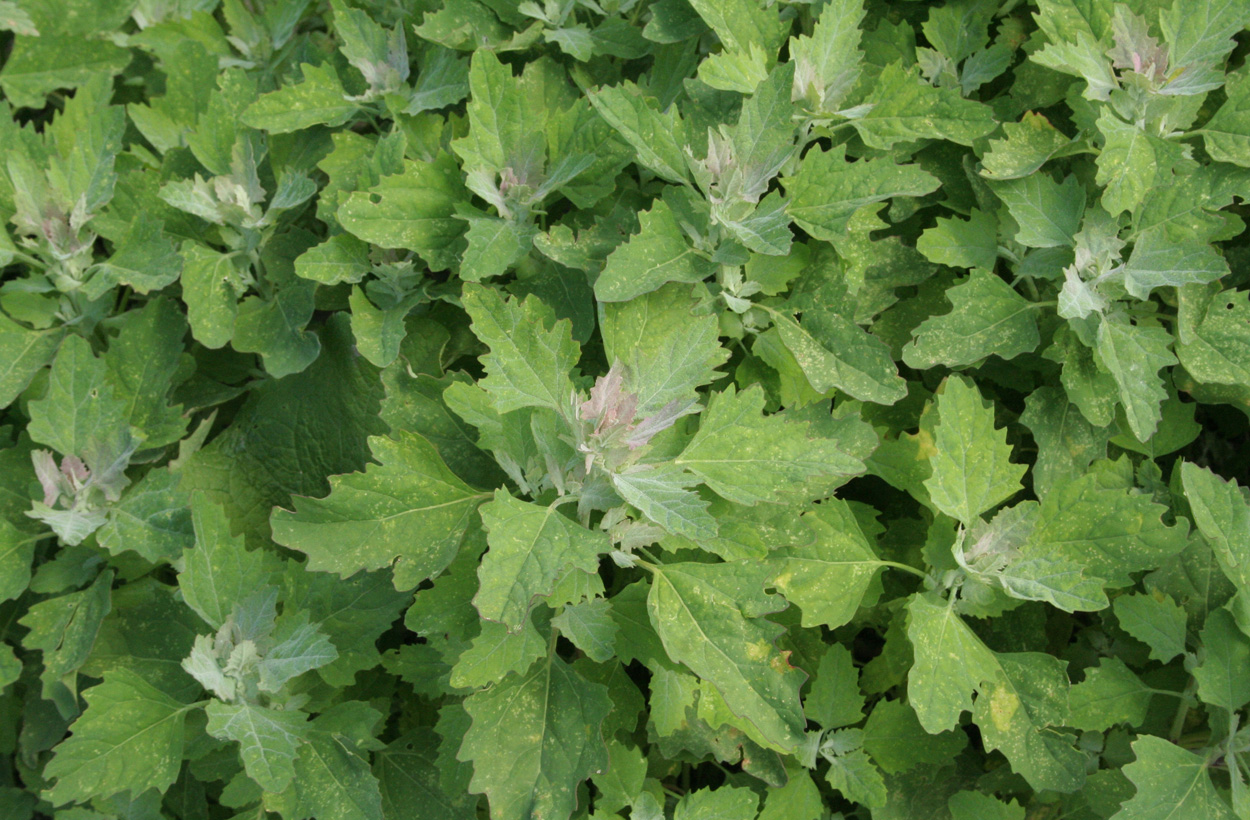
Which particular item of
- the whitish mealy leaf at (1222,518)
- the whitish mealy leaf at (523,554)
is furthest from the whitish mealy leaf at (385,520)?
the whitish mealy leaf at (1222,518)

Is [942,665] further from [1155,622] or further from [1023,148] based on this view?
[1023,148]

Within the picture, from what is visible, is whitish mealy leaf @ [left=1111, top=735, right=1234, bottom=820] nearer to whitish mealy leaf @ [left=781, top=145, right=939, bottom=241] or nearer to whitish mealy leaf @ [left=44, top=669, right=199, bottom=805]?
whitish mealy leaf @ [left=781, top=145, right=939, bottom=241]

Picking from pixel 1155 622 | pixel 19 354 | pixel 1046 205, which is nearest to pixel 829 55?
pixel 1046 205

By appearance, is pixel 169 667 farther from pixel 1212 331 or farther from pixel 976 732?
pixel 1212 331

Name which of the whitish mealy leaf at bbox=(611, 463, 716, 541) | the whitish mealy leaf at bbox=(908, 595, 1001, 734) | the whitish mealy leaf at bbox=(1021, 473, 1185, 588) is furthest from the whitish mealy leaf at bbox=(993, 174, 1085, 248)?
the whitish mealy leaf at bbox=(611, 463, 716, 541)

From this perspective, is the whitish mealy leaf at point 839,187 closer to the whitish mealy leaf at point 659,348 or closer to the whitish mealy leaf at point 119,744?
the whitish mealy leaf at point 659,348

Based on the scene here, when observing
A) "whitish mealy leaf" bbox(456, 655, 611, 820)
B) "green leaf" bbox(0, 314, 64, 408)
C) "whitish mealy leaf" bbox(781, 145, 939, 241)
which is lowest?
"whitish mealy leaf" bbox(456, 655, 611, 820)

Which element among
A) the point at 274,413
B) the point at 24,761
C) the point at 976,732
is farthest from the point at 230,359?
the point at 976,732

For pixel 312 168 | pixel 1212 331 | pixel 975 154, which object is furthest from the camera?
pixel 312 168
